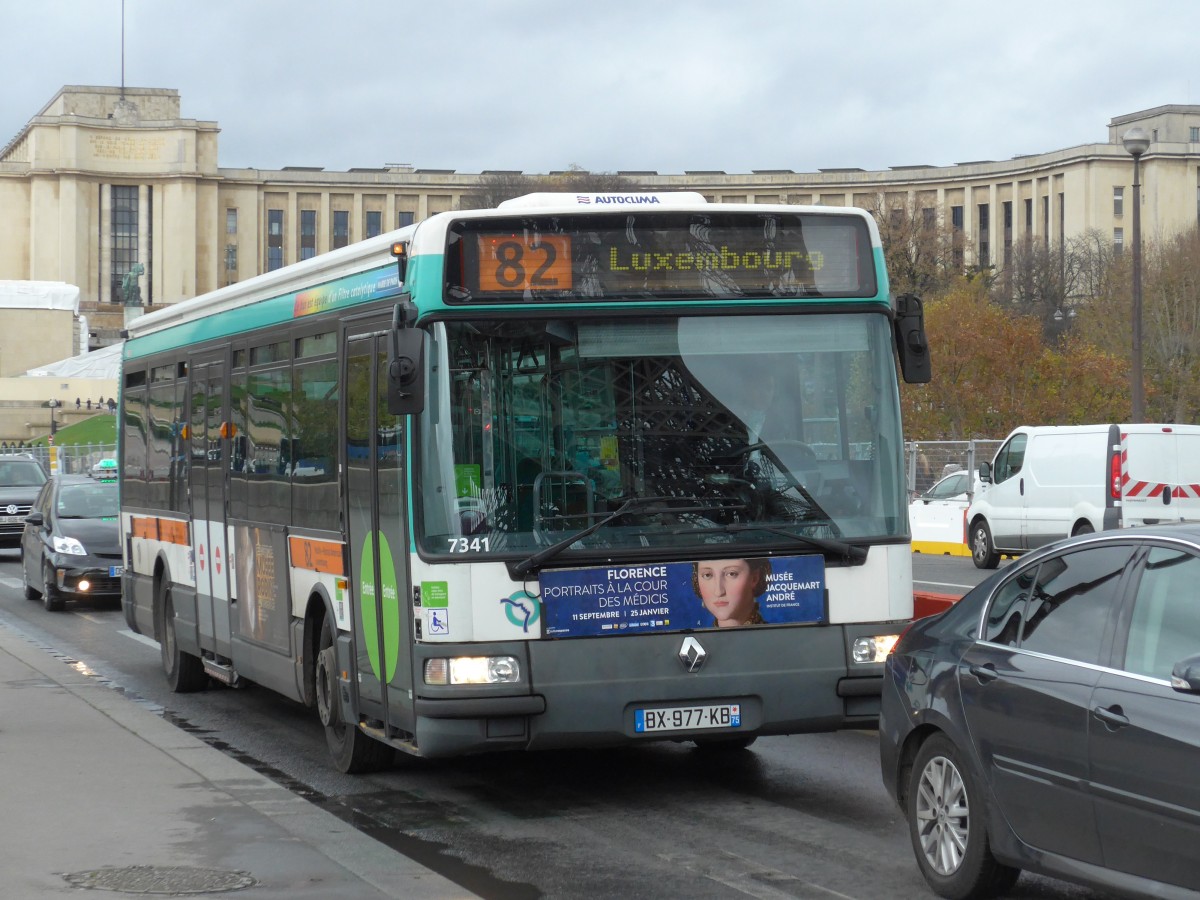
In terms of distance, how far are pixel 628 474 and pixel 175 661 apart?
691 cm

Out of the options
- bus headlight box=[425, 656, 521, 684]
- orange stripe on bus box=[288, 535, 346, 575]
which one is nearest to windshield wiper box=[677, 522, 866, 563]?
bus headlight box=[425, 656, 521, 684]

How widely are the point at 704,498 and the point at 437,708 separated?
5.05 feet

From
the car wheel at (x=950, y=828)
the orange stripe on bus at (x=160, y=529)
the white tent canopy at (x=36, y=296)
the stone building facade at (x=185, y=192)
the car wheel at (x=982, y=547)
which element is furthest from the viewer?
the stone building facade at (x=185, y=192)

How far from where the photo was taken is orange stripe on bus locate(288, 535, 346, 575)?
959cm

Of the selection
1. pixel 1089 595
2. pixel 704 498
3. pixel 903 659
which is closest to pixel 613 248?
pixel 704 498

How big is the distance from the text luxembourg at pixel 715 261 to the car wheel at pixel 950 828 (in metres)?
2.74

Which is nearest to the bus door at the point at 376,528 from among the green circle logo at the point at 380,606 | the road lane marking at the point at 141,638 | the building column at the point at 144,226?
the green circle logo at the point at 380,606

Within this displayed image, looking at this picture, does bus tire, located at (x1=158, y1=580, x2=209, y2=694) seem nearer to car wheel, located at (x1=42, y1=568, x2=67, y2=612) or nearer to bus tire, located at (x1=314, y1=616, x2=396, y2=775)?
bus tire, located at (x1=314, y1=616, x2=396, y2=775)

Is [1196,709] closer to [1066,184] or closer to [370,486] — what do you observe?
[370,486]

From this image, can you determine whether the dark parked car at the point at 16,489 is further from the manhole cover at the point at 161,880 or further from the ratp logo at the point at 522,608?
the manhole cover at the point at 161,880

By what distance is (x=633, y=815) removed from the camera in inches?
344

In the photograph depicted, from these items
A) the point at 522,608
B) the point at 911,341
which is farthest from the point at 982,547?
the point at 522,608

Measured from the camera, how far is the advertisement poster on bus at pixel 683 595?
817cm

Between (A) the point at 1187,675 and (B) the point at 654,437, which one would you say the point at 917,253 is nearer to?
(B) the point at 654,437
